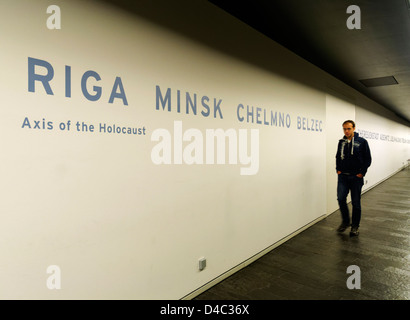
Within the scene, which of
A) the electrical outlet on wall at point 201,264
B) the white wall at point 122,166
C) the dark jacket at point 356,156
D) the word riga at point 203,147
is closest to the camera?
the white wall at point 122,166

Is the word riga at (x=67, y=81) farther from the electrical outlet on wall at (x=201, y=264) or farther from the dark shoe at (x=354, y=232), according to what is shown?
the dark shoe at (x=354, y=232)

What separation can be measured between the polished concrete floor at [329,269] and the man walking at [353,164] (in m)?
0.45

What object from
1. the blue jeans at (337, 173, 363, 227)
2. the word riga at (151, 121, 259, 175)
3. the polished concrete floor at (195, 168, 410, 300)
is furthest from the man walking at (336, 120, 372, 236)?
the word riga at (151, 121, 259, 175)

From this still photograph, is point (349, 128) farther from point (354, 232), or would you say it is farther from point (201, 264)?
point (201, 264)

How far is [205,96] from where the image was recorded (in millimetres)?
2426

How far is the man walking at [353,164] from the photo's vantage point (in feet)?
12.4

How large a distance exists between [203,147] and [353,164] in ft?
8.48

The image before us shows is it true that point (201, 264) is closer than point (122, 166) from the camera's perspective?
No

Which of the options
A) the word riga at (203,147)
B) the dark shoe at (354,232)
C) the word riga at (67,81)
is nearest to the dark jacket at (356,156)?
the dark shoe at (354,232)

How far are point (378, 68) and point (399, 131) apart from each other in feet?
31.8

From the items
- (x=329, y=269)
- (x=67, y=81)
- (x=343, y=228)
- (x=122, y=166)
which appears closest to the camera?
(x=67, y=81)

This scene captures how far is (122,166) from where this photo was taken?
181cm

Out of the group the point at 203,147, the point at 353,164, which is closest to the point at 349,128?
the point at 353,164

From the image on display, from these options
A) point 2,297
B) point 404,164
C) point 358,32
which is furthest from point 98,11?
point 404,164
